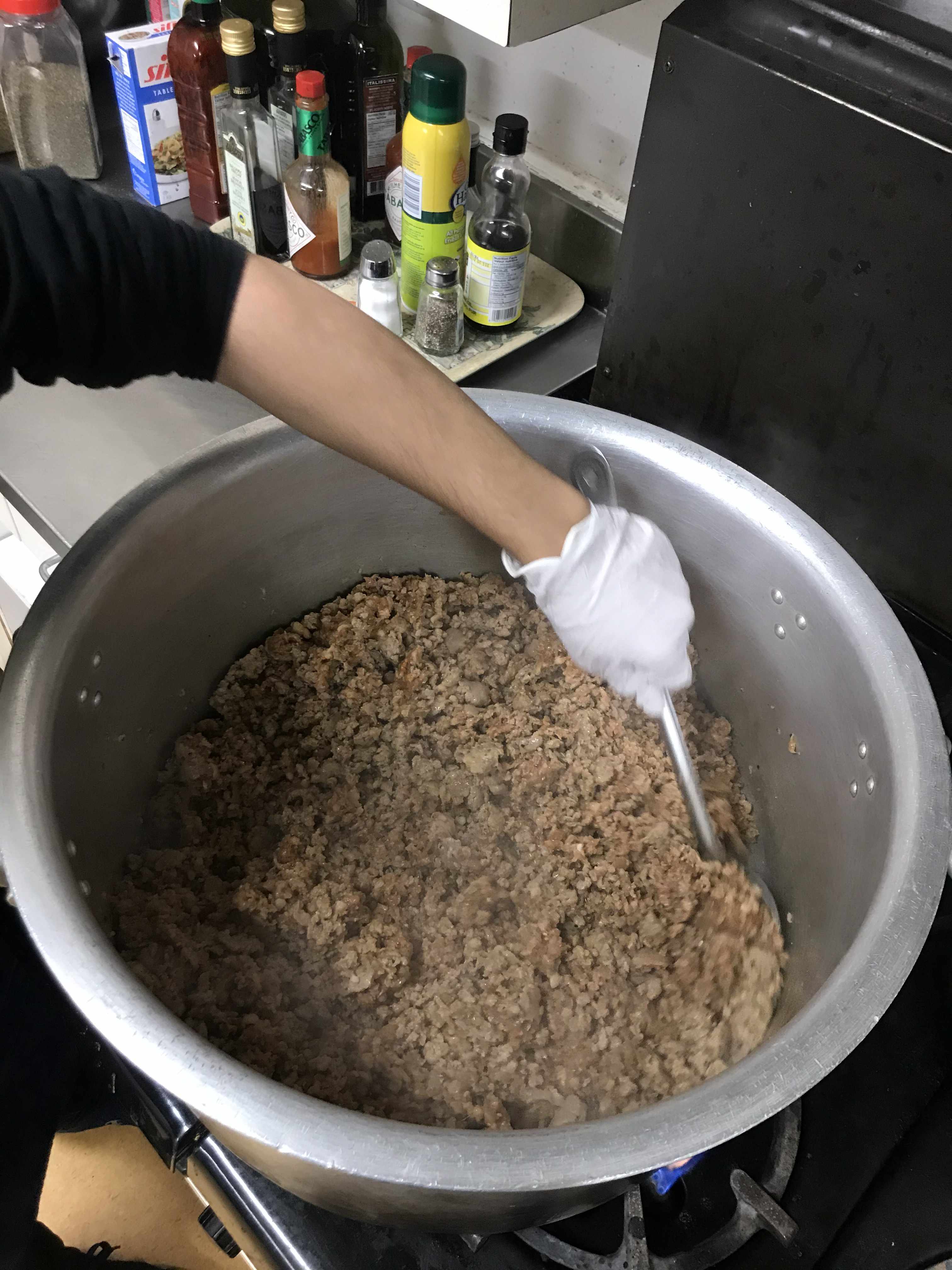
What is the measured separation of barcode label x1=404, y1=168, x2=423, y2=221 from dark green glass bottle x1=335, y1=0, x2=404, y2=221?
171 millimetres

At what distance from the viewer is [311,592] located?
1.01 metres

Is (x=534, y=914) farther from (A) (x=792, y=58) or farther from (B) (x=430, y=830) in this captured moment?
(A) (x=792, y=58)

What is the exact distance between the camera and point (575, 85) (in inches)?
43.9

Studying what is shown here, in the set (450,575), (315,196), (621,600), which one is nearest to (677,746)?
(621,600)

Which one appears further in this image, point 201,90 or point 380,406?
point 201,90

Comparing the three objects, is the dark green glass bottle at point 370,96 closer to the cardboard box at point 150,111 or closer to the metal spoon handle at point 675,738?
the cardboard box at point 150,111

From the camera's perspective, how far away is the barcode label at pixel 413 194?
1056mm

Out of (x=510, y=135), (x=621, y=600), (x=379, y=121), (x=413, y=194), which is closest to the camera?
(x=621, y=600)

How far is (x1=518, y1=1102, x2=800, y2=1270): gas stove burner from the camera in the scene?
657 millimetres

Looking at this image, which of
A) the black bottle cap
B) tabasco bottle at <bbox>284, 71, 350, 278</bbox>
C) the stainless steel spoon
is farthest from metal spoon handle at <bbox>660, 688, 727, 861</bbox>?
tabasco bottle at <bbox>284, 71, 350, 278</bbox>

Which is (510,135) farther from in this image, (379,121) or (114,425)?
(114,425)

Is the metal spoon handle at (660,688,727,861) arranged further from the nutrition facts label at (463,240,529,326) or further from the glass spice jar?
the glass spice jar

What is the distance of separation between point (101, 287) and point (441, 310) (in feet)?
1.78

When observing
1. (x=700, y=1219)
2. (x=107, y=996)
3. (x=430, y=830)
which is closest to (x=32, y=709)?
(x=107, y=996)
